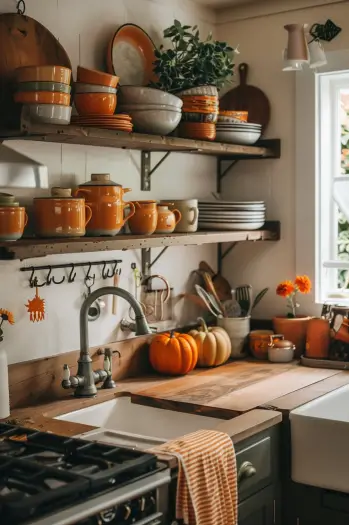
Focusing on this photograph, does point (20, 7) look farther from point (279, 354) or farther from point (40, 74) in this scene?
point (279, 354)

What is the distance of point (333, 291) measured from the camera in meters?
3.78

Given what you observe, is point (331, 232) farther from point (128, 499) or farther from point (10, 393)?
point (128, 499)

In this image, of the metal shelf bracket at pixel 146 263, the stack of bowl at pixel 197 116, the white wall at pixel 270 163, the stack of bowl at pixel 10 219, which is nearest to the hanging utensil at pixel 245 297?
the white wall at pixel 270 163

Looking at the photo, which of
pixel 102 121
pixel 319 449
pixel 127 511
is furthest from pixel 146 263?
pixel 127 511

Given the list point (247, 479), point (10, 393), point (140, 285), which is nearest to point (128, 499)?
point (247, 479)

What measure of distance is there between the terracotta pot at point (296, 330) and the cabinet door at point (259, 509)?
99cm

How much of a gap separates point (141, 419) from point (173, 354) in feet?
1.16

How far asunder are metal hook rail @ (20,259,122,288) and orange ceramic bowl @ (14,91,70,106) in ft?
2.00

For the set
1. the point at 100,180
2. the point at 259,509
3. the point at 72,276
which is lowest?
the point at 259,509

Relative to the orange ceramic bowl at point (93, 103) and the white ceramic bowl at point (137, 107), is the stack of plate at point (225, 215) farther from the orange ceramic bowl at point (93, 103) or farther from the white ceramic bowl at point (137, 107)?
the orange ceramic bowl at point (93, 103)

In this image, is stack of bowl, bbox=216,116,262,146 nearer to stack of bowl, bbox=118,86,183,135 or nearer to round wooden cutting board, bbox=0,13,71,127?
stack of bowl, bbox=118,86,183,135

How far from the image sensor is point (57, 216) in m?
2.65

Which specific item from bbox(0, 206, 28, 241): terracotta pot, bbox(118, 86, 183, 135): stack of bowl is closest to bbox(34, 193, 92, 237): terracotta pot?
bbox(0, 206, 28, 241): terracotta pot

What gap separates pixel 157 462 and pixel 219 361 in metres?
1.27
